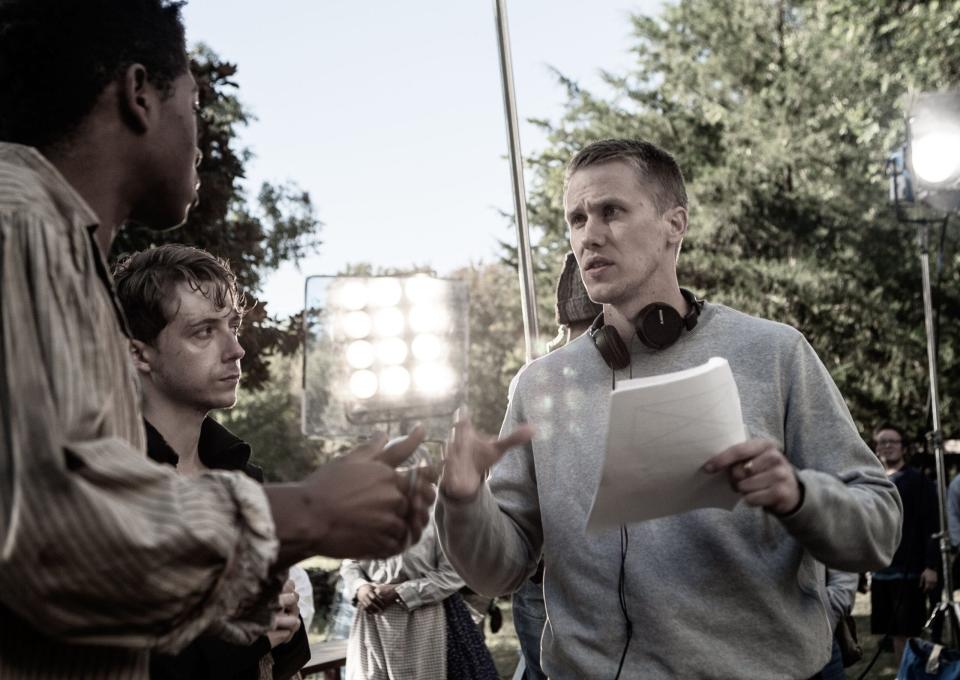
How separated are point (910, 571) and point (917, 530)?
361 mm

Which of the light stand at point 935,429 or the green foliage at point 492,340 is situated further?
the green foliage at point 492,340

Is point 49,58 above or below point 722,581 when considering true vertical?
above

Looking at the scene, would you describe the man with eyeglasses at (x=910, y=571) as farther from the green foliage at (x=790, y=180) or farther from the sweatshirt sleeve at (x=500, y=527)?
the green foliage at (x=790, y=180)

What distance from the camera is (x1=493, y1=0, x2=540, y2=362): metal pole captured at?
12.6 ft

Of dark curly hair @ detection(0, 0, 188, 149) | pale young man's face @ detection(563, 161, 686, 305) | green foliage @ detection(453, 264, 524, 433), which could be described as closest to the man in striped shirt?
dark curly hair @ detection(0, 0, 188, 149)

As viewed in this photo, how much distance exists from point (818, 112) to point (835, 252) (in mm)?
2979

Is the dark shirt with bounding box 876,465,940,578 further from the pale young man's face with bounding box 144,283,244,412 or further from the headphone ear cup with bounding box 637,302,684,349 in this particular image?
the pale young man's face with bounding box 144,283,244,412

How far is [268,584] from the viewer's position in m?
1.41

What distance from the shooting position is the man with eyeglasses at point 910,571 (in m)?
8.43

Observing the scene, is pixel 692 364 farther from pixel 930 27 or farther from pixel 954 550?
pixel 930 27

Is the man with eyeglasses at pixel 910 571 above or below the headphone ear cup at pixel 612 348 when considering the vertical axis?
below

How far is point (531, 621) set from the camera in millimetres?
4332

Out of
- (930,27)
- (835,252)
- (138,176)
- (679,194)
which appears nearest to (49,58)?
(138,176)

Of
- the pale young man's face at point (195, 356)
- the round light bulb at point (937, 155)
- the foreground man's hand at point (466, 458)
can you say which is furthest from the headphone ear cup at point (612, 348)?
the round light bulb at point (937, 155)
